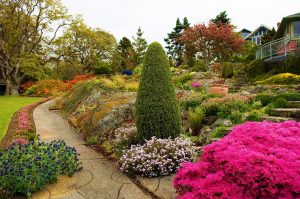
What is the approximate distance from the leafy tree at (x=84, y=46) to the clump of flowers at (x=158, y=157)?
2711 centimetres

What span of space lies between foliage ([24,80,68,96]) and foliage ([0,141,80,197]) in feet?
70.3

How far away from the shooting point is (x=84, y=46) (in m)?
34.9

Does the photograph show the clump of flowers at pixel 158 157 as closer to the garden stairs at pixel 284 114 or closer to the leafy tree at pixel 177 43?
the garden stairs at pixel 284 114

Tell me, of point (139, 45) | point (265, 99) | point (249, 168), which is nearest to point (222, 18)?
point (139, 45)

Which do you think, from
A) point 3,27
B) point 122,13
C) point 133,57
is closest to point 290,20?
point 122,13

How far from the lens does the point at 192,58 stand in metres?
31.0

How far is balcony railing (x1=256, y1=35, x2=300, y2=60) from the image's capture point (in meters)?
15.9

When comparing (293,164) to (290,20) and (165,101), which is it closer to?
(165,101)

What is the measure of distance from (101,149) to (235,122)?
11.9 feet

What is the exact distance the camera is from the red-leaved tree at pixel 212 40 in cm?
2659

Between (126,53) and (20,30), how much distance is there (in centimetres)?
1782

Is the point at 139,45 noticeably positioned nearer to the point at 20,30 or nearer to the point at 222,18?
the point at 222,18

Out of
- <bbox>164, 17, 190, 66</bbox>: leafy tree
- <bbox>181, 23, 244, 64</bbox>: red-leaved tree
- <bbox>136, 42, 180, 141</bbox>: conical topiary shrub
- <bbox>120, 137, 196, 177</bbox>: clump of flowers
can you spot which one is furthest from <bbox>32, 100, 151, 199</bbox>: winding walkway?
<bbox>164, 17, 190, 66</bbox>: leafy tree

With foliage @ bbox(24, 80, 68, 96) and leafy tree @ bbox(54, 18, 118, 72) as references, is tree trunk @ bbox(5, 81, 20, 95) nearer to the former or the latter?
foliage @ bbox(24, 80, 68, 96)
